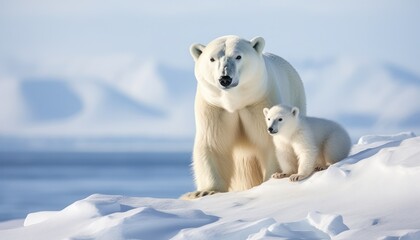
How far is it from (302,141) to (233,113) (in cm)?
88

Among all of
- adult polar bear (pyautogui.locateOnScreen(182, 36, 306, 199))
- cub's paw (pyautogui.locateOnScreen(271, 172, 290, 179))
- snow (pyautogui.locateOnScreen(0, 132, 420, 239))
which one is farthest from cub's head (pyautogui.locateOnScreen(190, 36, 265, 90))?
snow (pyautogui.locateOnScreen(0, 132, 420, 239))

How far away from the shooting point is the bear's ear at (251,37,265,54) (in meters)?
9.07

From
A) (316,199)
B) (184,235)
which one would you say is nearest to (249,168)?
(316,199)

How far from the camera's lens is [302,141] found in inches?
332

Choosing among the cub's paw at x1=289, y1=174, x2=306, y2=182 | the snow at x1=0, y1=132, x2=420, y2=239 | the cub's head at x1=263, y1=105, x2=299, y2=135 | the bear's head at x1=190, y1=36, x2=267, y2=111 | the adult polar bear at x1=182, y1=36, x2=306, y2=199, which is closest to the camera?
the snow at x1=0, y1=132, x2=420, y2=239

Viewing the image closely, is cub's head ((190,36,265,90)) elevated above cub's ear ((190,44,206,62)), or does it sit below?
below

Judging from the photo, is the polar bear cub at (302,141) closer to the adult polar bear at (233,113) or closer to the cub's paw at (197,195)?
the adult polar bear at (233,113)

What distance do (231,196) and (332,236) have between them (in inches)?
72.3

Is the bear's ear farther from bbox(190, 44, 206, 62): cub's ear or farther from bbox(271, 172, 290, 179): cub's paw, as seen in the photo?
bbox(271, 172, 290, 179): cub's paw

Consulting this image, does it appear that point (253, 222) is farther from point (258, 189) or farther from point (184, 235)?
point (258, 189)

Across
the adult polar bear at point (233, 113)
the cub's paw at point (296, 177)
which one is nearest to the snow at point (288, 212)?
the cub's paw at point (296, 177)

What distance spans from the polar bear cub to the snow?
232 mm

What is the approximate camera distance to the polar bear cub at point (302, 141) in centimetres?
837

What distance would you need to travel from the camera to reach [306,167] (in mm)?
8305
